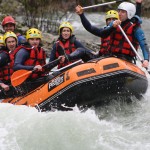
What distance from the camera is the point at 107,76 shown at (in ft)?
19.7

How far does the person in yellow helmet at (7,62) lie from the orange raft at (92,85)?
1.16 metres

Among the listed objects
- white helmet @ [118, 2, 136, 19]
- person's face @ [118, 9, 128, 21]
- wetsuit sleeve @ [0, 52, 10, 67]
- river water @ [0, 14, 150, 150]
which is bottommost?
river water @ [0, 14, 150, 150]

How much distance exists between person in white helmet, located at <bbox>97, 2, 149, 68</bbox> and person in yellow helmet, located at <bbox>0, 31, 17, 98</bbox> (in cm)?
177

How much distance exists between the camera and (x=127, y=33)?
6.91m

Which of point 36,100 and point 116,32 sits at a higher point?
point 116,32

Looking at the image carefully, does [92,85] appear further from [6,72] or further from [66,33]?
[6,72]

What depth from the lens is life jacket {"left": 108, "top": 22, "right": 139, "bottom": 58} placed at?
6.87 m

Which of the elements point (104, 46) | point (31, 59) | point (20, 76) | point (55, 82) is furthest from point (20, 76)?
point (104, 46)

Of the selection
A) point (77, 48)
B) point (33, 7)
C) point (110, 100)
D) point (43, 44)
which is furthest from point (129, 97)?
point (33, 7)

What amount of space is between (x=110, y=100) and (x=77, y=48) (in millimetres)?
1303

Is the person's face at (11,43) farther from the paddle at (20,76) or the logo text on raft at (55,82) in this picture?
the logo text on raft at (55,82)

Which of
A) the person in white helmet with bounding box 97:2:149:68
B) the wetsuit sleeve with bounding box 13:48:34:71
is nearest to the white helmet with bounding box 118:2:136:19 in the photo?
the person in white helmet with bounding box 97:2:149:68

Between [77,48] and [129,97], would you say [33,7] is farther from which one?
[129,97]

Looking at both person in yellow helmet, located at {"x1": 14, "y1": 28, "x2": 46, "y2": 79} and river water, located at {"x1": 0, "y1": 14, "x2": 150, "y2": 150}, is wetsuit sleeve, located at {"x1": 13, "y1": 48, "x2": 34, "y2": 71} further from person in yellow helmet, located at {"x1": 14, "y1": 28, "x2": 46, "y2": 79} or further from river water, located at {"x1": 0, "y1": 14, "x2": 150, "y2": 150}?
river water, located at {"x1": 0, "y1": 14, "x2": 150, "y2": 150}
